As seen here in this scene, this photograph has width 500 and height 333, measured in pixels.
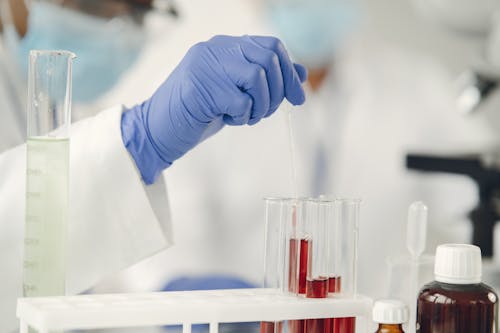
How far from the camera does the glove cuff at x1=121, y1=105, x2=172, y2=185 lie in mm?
1317

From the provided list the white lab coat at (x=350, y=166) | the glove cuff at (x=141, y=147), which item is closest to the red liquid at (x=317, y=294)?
the glove cuff at (x=141, y=147)

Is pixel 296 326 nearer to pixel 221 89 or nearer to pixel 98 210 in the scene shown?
pixel 221 89

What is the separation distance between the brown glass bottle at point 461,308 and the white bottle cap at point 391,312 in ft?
0.13

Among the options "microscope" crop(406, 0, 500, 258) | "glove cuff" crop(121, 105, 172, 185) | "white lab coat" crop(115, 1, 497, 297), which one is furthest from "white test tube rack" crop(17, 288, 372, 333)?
"white lab coat" crop(115, 1, 497, 297)

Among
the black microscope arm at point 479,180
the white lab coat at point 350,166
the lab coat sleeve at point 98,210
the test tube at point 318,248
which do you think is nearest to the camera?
the test tube at point 318,248

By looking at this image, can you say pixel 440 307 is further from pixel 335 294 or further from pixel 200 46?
pixel 200 46

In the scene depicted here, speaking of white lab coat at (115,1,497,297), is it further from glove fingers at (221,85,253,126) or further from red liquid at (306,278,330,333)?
red liquid at (306,278,330,333)

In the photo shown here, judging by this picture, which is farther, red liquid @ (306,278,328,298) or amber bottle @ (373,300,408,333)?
red liquid @ (306,278,328,298)

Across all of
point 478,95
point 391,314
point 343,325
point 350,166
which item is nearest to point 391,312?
point 391,314

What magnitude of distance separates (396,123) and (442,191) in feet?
0.94

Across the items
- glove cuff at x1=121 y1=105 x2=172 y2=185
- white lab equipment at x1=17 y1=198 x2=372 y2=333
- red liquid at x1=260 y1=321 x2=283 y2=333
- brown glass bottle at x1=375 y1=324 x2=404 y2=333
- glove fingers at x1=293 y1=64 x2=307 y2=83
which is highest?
glove fingers at x1=293 y1=64 x2=307 y2=83

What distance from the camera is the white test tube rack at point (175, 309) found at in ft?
2.63

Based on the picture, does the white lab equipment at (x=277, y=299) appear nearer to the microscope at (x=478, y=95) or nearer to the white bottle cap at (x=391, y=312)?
the white bottle cap at (x=391, y=312)

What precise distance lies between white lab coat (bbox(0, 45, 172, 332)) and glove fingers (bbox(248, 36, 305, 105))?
10.7 inches
